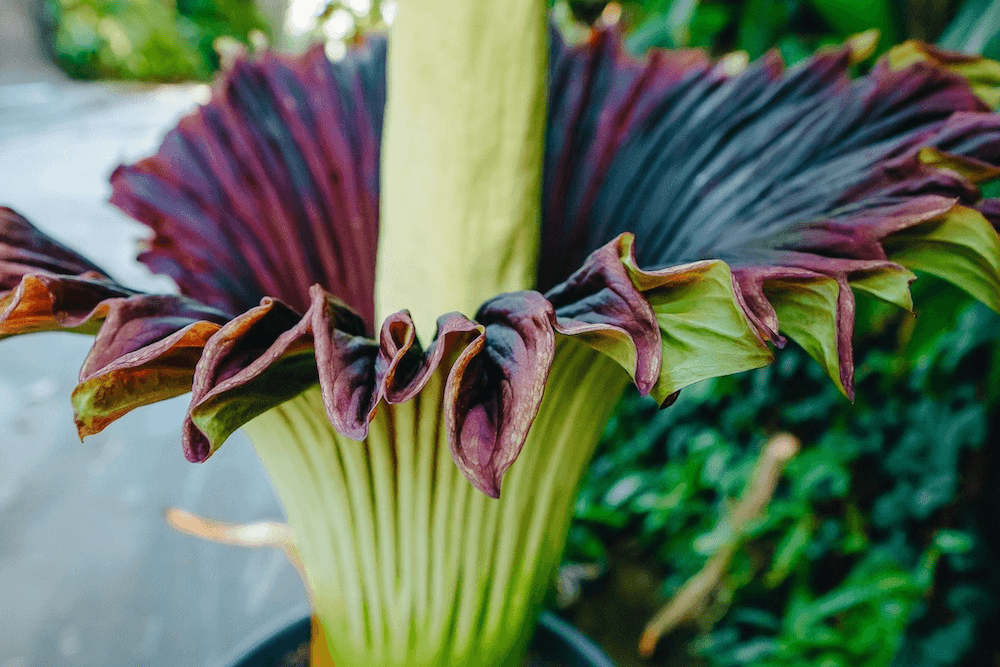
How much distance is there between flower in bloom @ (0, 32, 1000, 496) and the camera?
26cm

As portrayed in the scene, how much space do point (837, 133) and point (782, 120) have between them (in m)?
0.04

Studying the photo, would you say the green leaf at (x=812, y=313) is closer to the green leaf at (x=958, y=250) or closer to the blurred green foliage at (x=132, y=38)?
→ the green leaf at (x=958, y=250)

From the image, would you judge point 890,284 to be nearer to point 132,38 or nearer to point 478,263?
point 478,263

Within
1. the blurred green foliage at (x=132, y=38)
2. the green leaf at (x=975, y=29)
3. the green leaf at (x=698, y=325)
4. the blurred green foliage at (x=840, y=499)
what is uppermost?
the green leaf at (x=698, y=325)

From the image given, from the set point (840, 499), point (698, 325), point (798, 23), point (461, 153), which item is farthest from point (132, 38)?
point (698, 325)

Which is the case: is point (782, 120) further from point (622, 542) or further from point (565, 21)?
point (622, 542)

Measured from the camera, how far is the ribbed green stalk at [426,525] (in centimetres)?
36

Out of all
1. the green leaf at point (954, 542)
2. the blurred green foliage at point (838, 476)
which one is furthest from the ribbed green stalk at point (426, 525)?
the green leaf at point (954, 542)

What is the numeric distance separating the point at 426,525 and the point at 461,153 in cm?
20

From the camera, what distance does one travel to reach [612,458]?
1.18m

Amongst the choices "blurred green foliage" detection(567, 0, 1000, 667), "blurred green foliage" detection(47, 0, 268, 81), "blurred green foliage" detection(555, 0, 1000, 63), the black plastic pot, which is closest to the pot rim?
the black plastic pot

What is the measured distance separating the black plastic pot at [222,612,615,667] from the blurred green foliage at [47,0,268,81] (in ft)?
30.2

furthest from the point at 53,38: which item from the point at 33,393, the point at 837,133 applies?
the point at 837,133

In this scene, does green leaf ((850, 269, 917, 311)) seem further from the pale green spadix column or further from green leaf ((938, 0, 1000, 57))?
green leaf ((938, 0, 1000, 57))
